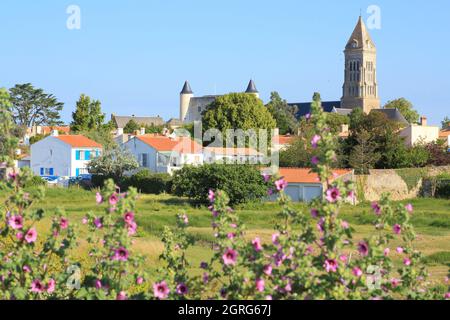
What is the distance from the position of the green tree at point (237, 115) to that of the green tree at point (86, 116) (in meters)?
14.0

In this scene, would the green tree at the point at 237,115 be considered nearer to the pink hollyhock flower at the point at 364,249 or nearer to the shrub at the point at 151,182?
the shrub at the point at 151,182

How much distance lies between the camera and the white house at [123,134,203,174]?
6969 centimetres

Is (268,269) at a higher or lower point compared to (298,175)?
lower

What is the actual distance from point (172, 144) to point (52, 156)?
10.5 meters

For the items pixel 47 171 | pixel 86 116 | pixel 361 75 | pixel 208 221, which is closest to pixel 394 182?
pixel 208 221

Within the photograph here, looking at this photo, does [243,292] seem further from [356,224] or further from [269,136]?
[269,136]

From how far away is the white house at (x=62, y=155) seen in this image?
71312 mm

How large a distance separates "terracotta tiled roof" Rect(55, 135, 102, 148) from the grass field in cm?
1341

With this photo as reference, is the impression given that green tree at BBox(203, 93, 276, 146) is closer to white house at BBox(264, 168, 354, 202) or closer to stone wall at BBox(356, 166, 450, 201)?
stone wall at BBox(356, 166, 450, 201)

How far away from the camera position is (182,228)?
32.7 feet

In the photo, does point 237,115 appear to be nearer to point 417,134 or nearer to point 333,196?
point 417,134

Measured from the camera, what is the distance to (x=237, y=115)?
86312 millimetres
